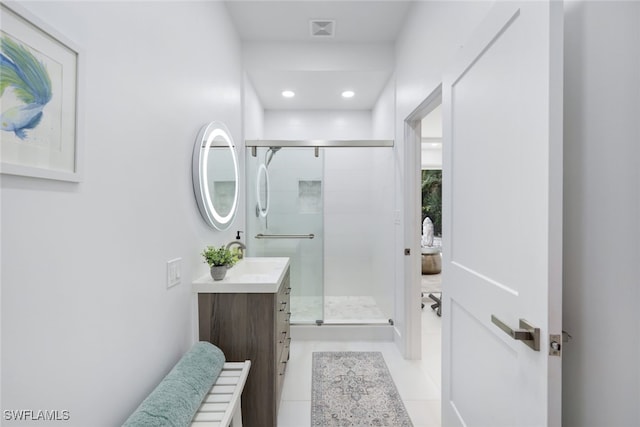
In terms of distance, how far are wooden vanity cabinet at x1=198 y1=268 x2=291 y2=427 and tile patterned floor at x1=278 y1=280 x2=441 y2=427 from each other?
1.18 feet

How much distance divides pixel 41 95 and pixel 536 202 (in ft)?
4.32

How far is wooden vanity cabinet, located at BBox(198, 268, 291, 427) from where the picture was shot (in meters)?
1.59

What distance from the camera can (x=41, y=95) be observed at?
74 cm

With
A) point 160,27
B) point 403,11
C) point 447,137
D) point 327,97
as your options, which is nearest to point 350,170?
point 327,97

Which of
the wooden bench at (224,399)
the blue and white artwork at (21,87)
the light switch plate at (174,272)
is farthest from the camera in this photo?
the light switch plate at (174,272)

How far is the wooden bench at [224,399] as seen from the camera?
1.09 metres

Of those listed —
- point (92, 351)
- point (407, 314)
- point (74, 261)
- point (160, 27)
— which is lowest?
point (407, 314)

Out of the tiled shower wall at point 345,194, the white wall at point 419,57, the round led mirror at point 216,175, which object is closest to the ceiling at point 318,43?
the white wall at point 419,57

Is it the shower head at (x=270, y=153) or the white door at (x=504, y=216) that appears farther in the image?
the shower head at (x=270, y=153)

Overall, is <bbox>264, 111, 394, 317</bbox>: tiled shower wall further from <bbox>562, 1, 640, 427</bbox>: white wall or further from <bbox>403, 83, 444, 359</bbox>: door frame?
<bbox>562, 1, 640, 427</bbox>: white wall

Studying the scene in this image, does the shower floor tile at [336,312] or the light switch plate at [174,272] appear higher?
the light switch plate at [174,272]

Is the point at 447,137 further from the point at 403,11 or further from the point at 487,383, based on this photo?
the point at 403,11

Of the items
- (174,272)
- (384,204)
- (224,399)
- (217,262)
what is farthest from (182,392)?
(384,204)

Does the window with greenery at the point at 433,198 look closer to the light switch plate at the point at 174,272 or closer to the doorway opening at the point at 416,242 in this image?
the doorway opening at the point at 416,242
